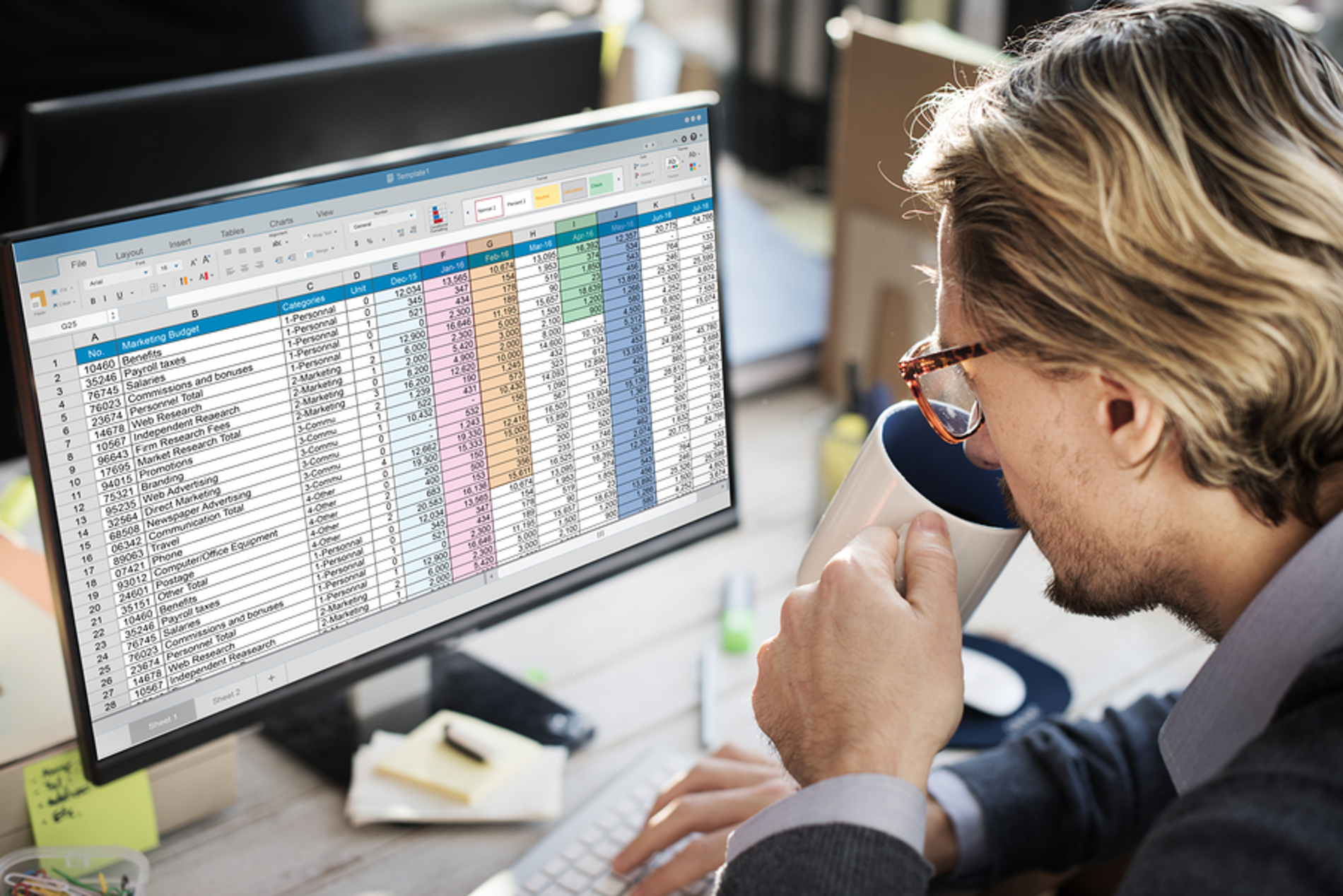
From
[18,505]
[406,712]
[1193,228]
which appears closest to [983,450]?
[1193,228]

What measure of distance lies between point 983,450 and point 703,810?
0.34m

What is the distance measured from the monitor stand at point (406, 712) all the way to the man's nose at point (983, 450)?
1.39ft

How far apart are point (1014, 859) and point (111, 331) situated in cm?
75

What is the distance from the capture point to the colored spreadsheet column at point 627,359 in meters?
0.90

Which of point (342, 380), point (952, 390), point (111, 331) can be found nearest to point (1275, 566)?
point (952, 390)

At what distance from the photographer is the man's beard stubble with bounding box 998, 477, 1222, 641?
75cm

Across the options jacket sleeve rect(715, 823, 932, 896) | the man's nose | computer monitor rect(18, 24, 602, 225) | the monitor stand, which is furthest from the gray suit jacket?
computer monitor rect(18, 24, 602, 225)

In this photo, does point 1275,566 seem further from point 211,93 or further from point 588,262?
point 211,93

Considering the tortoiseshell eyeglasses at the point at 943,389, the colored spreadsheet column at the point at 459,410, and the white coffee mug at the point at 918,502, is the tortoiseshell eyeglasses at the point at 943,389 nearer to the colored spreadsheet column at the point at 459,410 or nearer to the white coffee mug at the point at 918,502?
the white coffee mug at the point at 918,502

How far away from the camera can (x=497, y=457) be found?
0.88 meters

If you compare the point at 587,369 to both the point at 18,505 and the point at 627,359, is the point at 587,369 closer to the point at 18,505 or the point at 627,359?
the point at 627,359

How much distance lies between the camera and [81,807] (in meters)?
0.86

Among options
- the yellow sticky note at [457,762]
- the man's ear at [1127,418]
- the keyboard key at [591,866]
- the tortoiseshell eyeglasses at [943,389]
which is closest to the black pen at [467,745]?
the yellow sticky note at [457,762]

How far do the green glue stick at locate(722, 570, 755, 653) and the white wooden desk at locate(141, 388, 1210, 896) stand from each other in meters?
0.02
